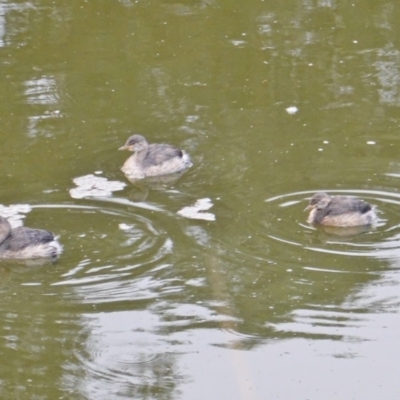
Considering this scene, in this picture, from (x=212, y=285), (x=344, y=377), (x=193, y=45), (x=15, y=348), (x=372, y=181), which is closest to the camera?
(x=344, y=377)

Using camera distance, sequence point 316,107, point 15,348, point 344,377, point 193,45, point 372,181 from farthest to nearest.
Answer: point 193,45
point 316,107
point 372,181
point 15,348
point 344,377

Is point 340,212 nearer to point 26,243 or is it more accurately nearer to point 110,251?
point 110,251

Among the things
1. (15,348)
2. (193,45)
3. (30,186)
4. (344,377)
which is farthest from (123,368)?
(193,45)

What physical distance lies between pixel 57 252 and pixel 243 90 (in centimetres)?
489

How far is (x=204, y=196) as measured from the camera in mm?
11031

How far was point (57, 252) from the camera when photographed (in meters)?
9.85

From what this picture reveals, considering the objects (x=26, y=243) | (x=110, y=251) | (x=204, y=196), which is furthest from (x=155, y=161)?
(x=26, y=243)

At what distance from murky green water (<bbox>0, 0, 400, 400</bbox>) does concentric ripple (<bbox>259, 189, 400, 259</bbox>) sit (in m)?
0.02

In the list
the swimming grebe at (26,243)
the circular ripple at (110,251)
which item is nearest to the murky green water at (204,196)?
the circular ripple at (110,251)

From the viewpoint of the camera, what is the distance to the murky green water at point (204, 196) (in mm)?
8242

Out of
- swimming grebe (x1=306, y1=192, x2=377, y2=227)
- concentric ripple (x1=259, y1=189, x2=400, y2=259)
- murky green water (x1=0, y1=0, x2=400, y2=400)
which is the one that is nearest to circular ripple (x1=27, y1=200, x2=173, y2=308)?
murky green water (x1=0, y1=0, x2=400, y2=400)

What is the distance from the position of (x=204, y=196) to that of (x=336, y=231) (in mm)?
1427

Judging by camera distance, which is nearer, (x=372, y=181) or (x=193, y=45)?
(x=372, y=181)

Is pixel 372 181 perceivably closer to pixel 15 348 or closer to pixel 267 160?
pixel 267 160
